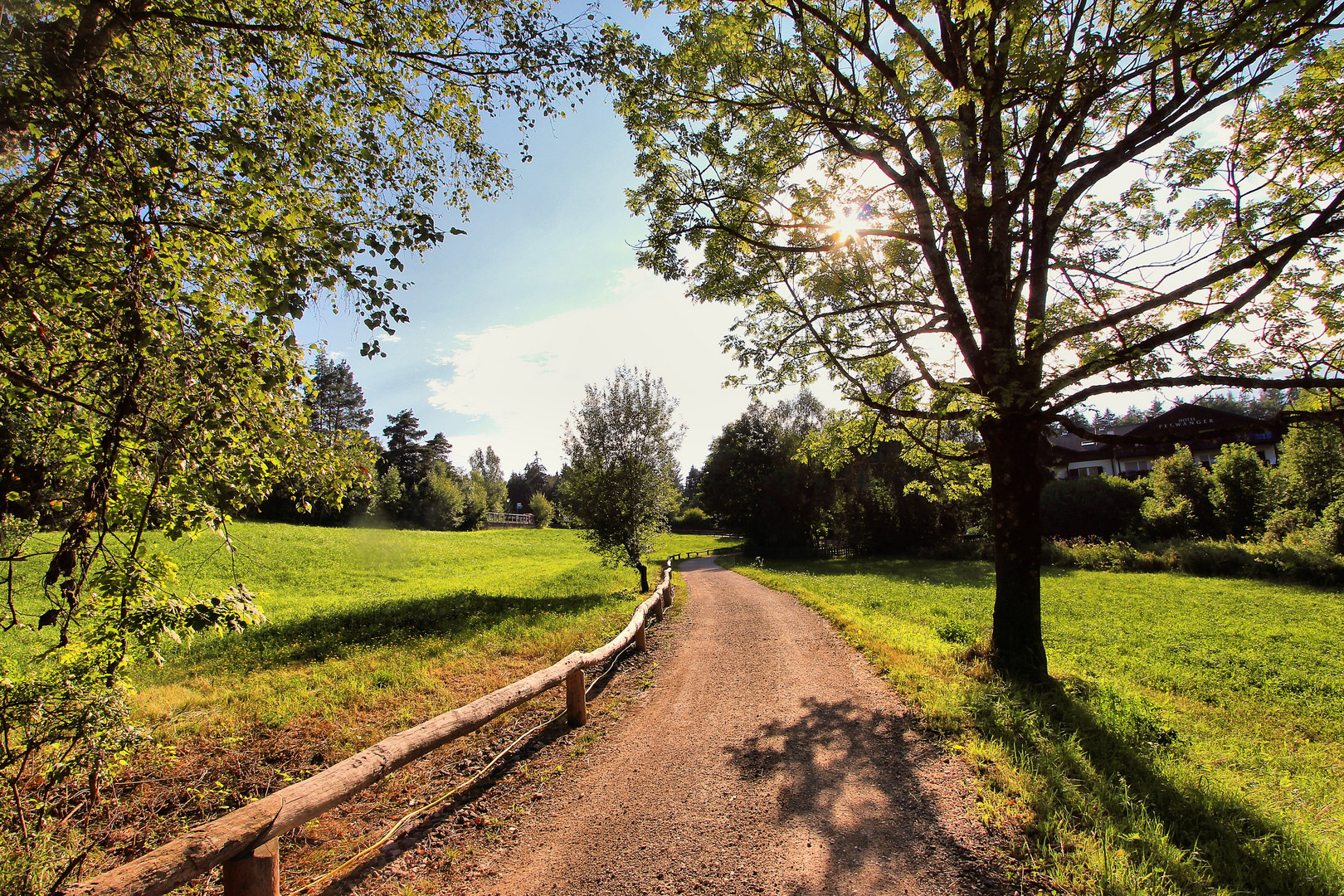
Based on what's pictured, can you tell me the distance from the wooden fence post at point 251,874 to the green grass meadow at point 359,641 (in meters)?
1.29

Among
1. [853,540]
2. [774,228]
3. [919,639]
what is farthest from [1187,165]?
[853,540]

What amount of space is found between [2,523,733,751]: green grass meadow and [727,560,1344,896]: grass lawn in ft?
19.5

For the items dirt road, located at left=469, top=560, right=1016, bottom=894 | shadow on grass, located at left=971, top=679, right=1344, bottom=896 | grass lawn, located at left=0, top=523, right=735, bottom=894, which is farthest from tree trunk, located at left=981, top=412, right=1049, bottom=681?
grass lawn, located at left=0, top=523, right=735, bottom=894

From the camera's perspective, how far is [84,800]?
4.16 metres

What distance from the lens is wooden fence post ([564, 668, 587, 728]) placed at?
6.60 m

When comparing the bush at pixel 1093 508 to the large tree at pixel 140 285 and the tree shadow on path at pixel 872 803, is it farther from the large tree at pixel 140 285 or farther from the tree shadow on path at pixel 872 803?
the large tree at pixel 140 285

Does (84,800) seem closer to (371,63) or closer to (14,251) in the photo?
(14,251)

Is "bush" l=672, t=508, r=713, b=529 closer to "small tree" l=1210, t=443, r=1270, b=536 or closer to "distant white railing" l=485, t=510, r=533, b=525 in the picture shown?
"distant white railing" l=485, t=510, r=533, b=525

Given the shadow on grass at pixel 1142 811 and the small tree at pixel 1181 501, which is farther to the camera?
the small tree at pixel 1181 501

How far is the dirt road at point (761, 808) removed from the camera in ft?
11.8

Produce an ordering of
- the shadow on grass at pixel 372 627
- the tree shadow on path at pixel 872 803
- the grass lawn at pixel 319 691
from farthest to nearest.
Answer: the shadow on grass at pixel 372 627 → the grass lawn at pixel 319 691 → the tree shadow on path at pixel 872 803

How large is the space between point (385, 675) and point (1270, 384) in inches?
480

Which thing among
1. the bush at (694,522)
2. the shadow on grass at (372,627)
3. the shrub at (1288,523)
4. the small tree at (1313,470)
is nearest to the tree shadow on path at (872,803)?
→ the shadow on grass at (372,627)

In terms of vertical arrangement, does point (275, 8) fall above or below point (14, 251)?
above
